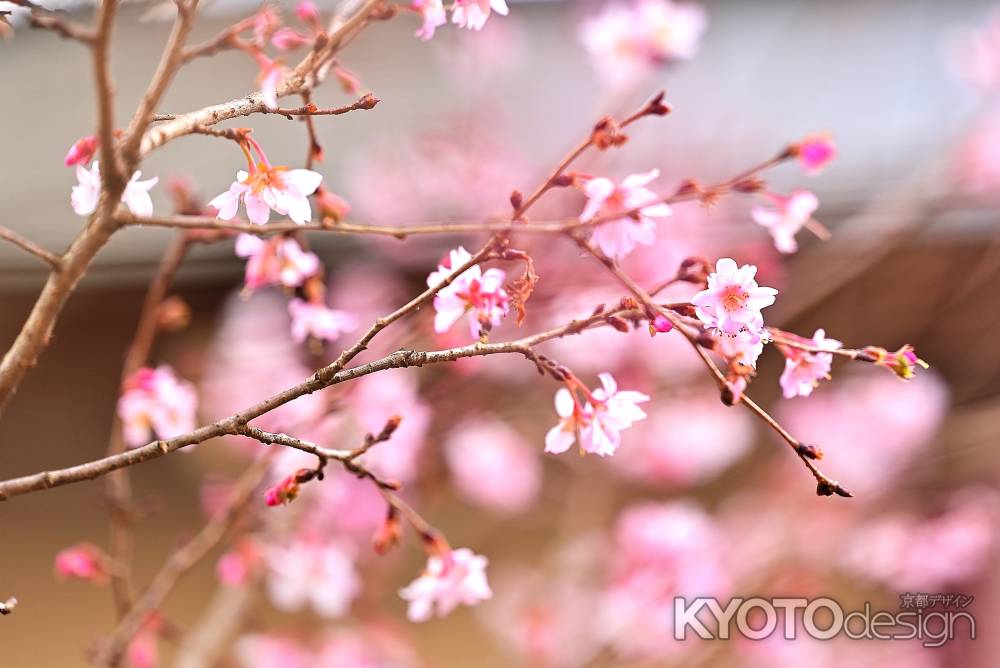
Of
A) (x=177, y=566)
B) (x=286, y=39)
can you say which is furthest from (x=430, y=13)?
(x=177, y=566)

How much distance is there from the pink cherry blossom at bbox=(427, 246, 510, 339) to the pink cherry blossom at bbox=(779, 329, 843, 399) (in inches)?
10.1

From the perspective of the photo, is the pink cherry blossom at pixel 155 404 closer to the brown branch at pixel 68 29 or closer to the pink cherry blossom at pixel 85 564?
the pink cherry blossom at pixel 85 564

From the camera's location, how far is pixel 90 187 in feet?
2.42

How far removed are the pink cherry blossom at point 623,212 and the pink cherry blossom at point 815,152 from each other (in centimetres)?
23

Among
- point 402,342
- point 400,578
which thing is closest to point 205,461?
point 400,578

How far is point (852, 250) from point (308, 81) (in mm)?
1836

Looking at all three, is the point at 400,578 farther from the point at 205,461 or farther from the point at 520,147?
the point at 520,147

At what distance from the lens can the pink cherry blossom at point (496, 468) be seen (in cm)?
254

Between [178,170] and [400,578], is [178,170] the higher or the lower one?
the higher one

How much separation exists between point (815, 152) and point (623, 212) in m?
0.30

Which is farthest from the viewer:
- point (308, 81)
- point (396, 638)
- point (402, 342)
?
point (396, 638)

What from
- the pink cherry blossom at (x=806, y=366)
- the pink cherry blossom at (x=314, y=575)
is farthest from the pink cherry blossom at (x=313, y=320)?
the pink cherry blossom at (x=314, y=575)

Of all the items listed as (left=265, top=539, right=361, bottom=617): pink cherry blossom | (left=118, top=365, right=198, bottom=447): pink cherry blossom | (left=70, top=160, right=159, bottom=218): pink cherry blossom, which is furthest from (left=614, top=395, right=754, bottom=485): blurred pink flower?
(left=70, top=160, right=159, bottom=218): pink cherry blossom

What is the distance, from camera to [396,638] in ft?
7.28
